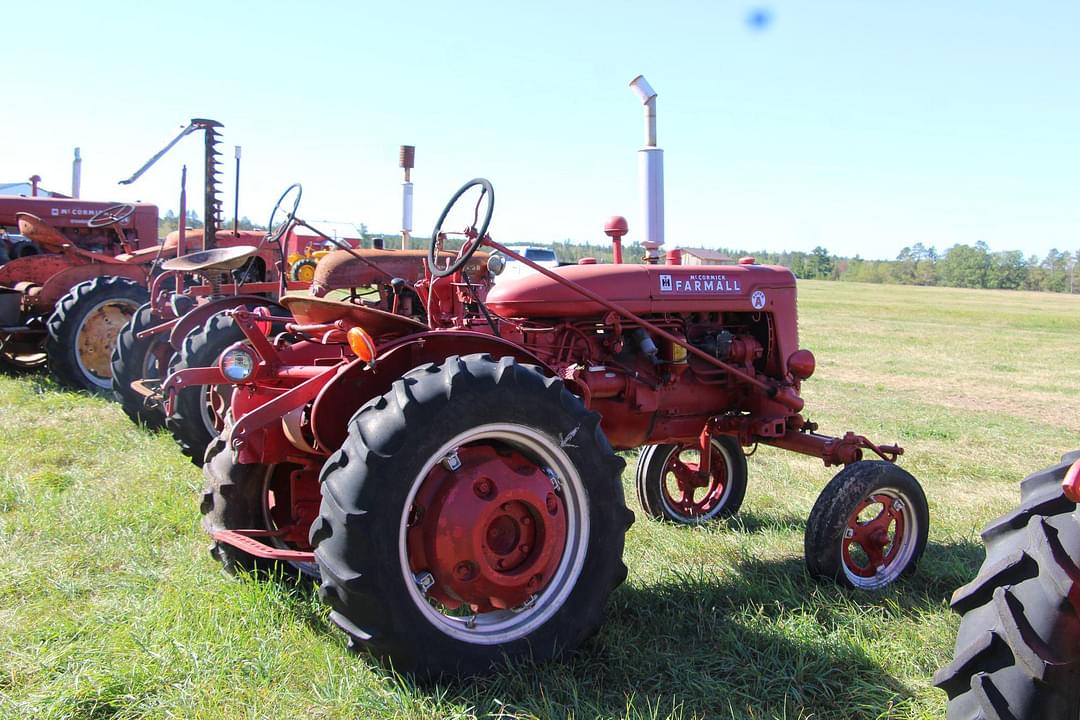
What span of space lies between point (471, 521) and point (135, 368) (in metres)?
4.93

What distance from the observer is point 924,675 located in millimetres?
2875

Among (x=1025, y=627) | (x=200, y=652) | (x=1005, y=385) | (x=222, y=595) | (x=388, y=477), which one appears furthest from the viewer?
(x=1005, y=385)

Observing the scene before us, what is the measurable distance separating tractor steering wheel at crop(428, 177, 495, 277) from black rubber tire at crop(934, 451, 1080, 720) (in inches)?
81.8

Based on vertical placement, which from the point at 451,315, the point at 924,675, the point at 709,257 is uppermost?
the point at 709,257

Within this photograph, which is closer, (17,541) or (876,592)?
(876,592)

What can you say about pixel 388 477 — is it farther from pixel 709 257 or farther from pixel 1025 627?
pixel 709 257

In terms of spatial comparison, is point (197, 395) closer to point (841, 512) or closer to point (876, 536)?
point (841, 512)

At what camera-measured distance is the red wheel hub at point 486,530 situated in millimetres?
2691

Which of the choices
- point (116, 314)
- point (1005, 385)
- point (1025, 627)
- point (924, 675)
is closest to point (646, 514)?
point (924, 675)

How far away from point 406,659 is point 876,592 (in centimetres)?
219

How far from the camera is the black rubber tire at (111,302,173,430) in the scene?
652 cm

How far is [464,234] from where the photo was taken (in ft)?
11.8

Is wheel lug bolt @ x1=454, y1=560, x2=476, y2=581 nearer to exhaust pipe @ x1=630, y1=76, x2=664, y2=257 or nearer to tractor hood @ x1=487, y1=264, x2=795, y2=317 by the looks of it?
tractor hood @ x1=487, y1=264, x2=795, y2=317

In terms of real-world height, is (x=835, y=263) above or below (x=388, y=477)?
above
